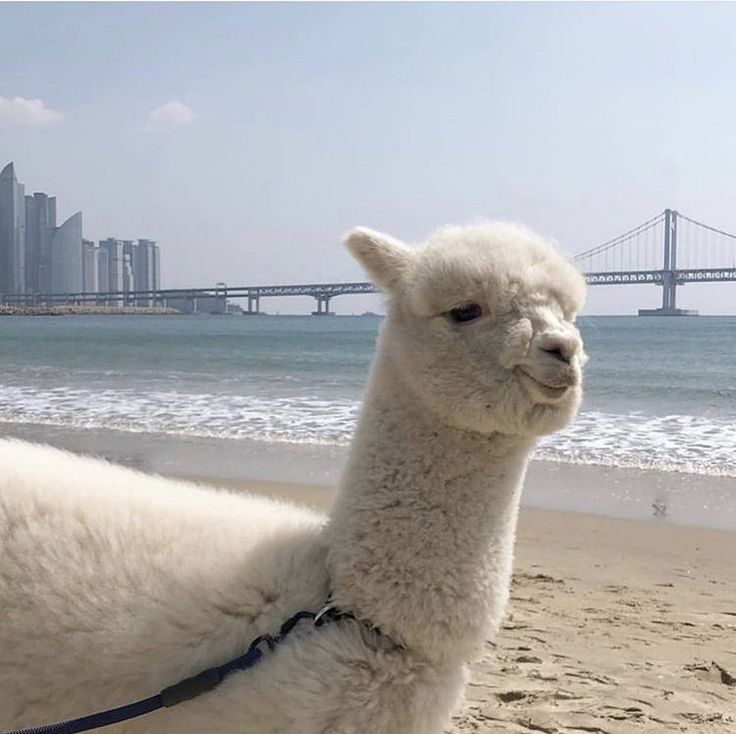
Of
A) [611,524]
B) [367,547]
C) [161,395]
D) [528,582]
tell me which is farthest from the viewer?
[161,395]

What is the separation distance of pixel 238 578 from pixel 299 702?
12.0 inches

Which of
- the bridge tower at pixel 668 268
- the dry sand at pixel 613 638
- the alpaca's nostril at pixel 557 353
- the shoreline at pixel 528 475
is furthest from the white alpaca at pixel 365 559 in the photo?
the bridge tower at pixel 668 268

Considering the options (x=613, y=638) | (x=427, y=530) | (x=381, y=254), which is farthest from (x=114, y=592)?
(x=613, y=638)

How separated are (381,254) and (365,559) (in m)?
0.69

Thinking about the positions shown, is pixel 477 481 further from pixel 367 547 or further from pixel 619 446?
pixel 619 446

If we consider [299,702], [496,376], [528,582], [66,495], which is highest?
[496,376]

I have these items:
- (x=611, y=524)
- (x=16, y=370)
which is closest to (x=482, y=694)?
(x=611, y=524)

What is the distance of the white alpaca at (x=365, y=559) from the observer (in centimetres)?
188

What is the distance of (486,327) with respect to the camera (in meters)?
1.97

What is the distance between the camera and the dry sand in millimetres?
3807

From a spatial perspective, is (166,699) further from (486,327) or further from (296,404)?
(296,404)

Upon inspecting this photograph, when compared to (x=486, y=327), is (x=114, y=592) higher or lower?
lower

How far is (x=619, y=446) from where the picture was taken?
1163cm

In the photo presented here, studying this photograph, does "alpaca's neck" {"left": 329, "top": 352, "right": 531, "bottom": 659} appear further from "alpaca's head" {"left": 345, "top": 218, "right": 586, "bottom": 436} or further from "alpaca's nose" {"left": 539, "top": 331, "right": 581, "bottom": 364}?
"alpaca's nose" {"left": 539, "top": 331, "right": 581, "bottom": 364}
